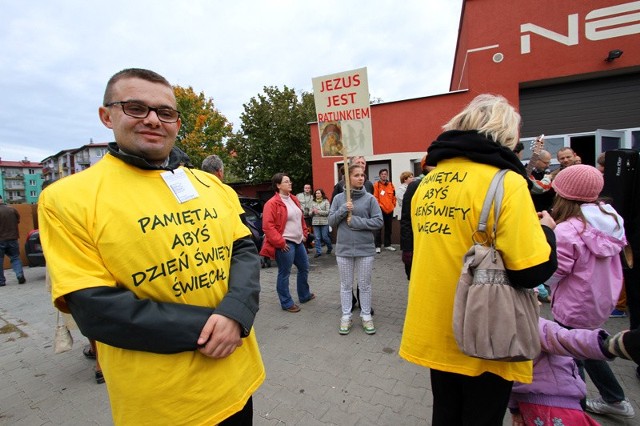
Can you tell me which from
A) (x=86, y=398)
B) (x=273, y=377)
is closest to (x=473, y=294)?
(x=273, y=377)

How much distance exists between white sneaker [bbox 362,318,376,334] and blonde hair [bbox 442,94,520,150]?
2907mm

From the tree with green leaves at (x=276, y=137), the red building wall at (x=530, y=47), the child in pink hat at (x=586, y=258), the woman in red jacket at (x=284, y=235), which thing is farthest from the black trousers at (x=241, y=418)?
the tree with green leaves at (x=276, y=137)

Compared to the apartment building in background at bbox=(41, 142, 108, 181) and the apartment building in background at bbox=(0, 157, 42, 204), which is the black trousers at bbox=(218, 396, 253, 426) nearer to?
the apartment building in background at bbox=(41, 142, 108, 181)

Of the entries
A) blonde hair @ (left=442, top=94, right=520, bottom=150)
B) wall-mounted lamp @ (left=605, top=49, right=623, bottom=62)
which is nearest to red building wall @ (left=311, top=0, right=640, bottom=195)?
wall-mounted lamp @ (left=605, top=49, right=623, bottom=62)

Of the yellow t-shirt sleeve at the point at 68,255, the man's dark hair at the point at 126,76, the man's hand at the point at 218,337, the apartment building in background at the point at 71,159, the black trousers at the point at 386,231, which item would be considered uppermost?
the apartment building in background at the point at 71,159

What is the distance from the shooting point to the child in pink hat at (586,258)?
2158mm

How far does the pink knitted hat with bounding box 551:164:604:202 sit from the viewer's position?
2273 millimetres

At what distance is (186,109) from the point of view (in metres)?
30.9

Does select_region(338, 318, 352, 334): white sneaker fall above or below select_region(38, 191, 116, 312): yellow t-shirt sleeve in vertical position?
below

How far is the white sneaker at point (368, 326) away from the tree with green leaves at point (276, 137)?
53.0 feet

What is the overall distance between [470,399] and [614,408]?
171 centimetres

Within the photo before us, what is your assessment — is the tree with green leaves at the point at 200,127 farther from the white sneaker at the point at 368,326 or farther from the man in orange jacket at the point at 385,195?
the white sneaker at the point at 368,326

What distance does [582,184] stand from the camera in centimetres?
228

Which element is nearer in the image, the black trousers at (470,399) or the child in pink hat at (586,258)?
the black trousers at (470,399)
